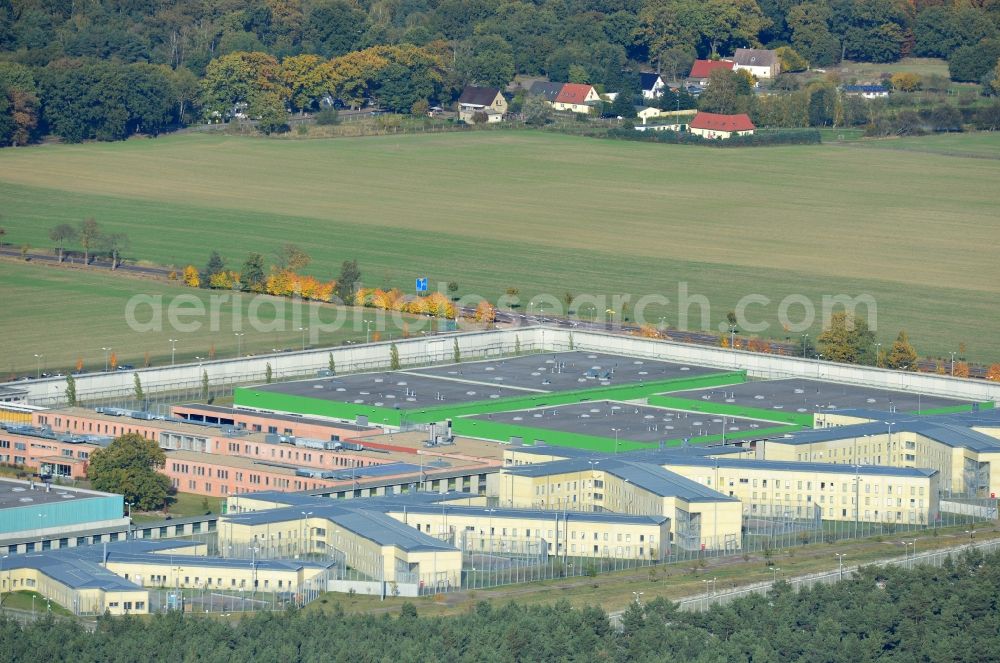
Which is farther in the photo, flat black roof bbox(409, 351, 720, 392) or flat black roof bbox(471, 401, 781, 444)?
flat black roof bbox(409, 351, 720, 392)

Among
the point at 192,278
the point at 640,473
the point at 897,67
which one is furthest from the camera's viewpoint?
the point at 897,67

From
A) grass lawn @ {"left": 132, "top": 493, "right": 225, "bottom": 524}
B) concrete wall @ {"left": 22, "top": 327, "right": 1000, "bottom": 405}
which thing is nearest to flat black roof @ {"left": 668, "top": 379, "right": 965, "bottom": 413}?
concrete wall @ {"left": 22, "top": 327, "right": 1000, "bottom": 405}

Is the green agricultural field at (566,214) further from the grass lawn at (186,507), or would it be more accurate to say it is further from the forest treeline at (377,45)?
the grass lawn at (186,507)

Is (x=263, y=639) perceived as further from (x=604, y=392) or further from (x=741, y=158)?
(x=741, y=158)

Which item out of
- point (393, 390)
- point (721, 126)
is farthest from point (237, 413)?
point (721, 126)

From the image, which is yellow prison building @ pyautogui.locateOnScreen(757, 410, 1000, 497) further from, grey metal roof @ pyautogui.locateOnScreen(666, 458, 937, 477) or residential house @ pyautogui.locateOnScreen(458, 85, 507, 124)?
residential house @ pyautogui.locateOnScreen(458, 85, 507, 124)

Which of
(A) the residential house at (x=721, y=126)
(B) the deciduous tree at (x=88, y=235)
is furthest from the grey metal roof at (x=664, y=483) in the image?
(A) the residential house at (x=721, y=126)

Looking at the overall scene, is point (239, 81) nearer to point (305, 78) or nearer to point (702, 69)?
point (305, 78)
